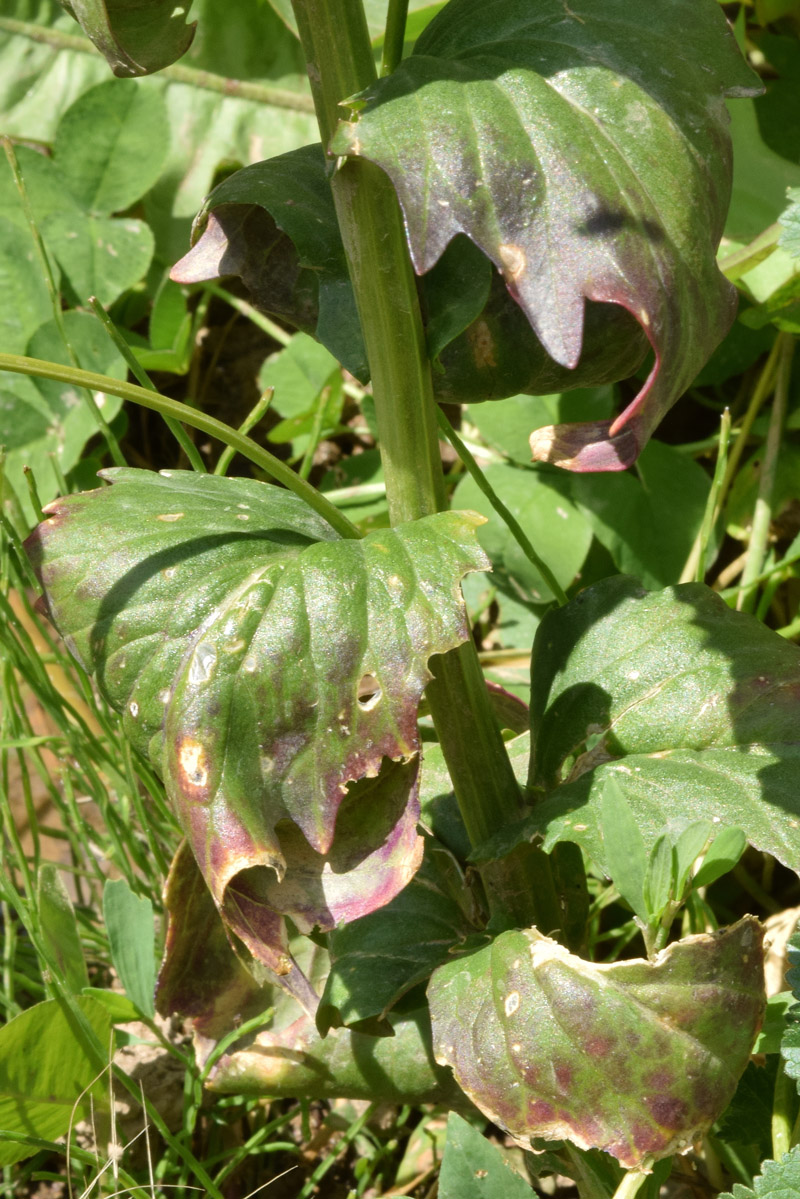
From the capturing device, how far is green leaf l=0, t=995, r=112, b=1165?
36.2 inches

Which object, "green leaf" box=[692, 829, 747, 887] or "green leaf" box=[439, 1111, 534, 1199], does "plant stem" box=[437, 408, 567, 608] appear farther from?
"green leaf" box=[439, 1111, 534, 1199]

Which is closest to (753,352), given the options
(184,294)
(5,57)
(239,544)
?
(184,294)

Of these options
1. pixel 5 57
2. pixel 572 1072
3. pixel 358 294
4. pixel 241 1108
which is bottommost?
pixel 241 1108

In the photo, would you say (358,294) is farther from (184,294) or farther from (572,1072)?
(184,294)

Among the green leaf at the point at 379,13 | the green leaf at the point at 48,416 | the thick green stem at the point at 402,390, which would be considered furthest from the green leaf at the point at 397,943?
the green leaf at the point at 379,13

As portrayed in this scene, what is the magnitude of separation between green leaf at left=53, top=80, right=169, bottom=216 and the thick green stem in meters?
1.14

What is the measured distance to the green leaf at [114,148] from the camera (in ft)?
5.84

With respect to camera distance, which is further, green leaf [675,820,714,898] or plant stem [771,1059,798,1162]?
plant stem [771,1059,798,1162]

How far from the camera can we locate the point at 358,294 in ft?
2.49

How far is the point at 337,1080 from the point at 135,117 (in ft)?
4.85

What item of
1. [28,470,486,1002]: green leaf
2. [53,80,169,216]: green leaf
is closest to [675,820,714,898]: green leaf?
[28,470,486,1002]: green leaf

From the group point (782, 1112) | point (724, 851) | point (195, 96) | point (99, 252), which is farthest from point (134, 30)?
point (195, 96)

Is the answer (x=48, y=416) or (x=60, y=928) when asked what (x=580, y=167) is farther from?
(x=48, y=416)

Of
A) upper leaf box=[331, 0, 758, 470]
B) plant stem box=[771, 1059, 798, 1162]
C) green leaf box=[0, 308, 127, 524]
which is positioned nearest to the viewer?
upper leaf box=[331, 0, 758, 470]
